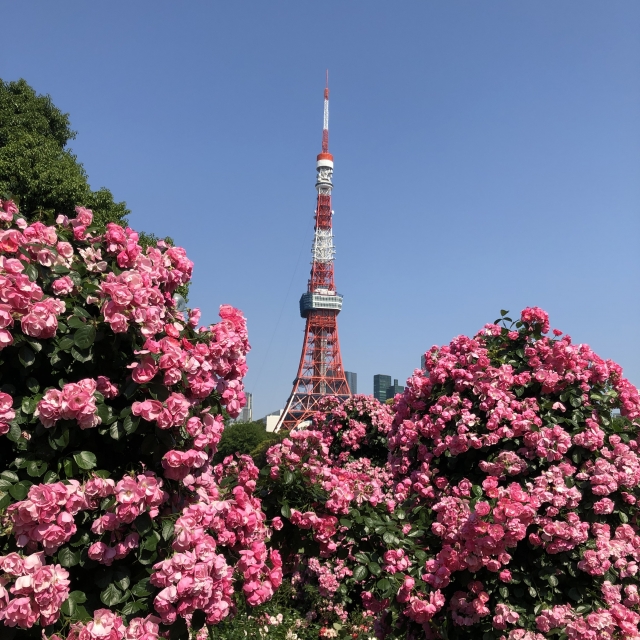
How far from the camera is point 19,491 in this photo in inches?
99.1

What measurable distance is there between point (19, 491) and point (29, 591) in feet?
1.31

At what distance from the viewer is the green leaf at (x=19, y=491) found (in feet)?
8.20

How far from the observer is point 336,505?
4152 millimetres

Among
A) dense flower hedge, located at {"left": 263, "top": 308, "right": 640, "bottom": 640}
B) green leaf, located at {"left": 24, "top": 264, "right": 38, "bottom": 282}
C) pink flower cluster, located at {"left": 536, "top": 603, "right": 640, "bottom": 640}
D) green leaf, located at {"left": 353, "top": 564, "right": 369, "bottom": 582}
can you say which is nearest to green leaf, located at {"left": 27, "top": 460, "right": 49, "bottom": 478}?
green leaf, located at {"left": 24, "top": 264, "right": 38, "bottom": 282}

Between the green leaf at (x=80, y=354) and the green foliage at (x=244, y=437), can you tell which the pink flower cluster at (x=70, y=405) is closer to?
the green leaf at (x=80, y=354)

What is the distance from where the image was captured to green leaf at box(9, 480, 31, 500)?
8.20 feet

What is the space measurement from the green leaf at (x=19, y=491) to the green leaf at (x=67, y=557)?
30 cm

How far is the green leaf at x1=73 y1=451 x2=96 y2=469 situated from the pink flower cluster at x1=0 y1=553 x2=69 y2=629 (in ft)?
1.27

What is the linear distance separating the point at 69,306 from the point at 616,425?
400cm

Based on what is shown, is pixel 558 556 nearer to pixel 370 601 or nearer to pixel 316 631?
pixel 370 601

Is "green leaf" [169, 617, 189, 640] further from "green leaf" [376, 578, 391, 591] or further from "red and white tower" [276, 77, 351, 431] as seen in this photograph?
"red and white tower" [276, 77, 351, 431]

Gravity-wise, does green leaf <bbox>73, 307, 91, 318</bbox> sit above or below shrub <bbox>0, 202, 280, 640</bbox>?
above

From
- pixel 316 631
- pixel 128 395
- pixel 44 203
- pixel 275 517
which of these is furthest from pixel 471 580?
pixel 44 203

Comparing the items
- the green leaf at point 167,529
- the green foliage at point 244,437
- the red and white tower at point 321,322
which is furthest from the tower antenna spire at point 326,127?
the green leaf at point 167,529
